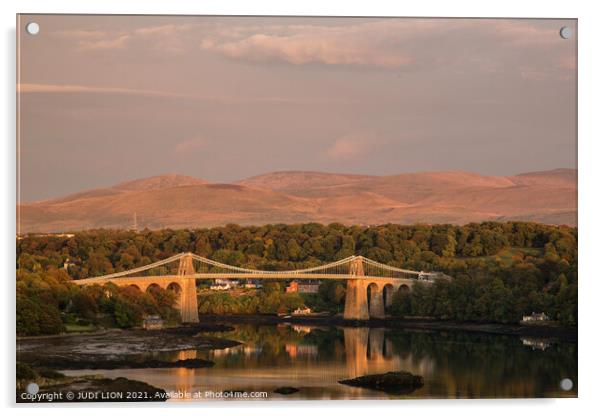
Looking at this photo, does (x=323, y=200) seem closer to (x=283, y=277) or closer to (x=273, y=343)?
(x=283, y=277)

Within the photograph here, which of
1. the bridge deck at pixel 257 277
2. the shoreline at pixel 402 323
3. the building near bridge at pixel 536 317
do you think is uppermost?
the bridge deck at pixel 257 277

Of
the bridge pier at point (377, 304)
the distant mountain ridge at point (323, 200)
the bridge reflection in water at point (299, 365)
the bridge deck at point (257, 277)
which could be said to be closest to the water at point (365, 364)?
the bridge reflection in water at point (299, 365)

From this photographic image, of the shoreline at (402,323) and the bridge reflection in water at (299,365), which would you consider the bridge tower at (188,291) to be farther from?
the bridge reflection in water at (299,365)

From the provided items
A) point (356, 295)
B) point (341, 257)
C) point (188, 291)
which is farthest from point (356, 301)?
point (188, 291)
